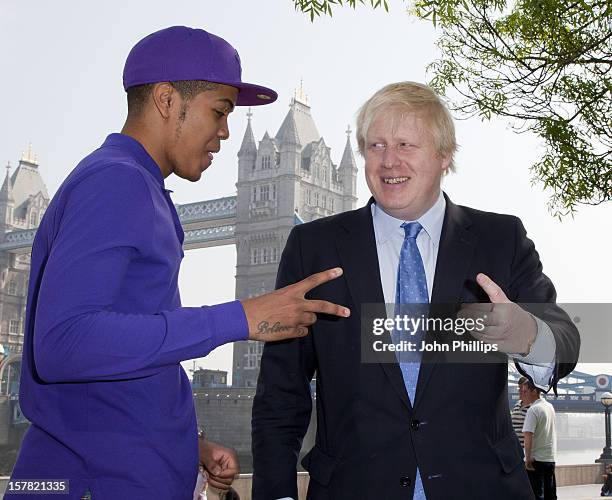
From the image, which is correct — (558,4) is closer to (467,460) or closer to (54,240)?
(467,460)

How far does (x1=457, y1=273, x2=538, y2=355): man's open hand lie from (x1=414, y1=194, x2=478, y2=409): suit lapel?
156 mm

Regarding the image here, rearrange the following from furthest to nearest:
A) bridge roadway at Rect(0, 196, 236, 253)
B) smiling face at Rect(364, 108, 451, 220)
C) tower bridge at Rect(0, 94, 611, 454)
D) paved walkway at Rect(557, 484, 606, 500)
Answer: bridge roadway at Rect(0, 196, 236, 253)
tower bridge at Rect(0, 94, 611, 454)
paved walkway at Rect(557, 484, 606, 500)
smiling face at Rect(364, 108, 451, 220)

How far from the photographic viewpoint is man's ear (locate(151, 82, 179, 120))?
127 cm

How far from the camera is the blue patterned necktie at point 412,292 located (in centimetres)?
150

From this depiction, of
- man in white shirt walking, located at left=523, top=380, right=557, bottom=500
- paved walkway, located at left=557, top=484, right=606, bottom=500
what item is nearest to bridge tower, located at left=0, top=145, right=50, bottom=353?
paved walkway, located at left=557, top=484, right=606, bottom=500

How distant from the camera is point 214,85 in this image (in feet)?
4.23

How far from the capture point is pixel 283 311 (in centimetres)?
115

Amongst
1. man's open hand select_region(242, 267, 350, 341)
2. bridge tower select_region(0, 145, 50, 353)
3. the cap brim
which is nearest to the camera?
man's open hand select_region(242, 267, 350, 341)

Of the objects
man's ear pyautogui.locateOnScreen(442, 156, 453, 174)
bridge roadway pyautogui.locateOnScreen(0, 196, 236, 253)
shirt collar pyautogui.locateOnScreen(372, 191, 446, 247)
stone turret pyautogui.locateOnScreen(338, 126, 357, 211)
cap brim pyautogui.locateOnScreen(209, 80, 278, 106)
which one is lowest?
shirt collar pyautogui.locateOnScreen(372, 191, 446, 247)

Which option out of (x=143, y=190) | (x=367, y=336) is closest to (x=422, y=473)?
(x=367, y=336)

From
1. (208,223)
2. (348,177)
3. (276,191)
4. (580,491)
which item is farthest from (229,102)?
(348,177)

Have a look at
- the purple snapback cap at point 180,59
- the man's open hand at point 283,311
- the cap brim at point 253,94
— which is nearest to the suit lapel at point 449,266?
the man's open hand at point 283,311

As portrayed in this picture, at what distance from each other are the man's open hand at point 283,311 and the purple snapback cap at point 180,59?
35 cm

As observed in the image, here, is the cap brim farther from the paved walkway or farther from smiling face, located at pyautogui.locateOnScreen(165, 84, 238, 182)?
the paved walkway
